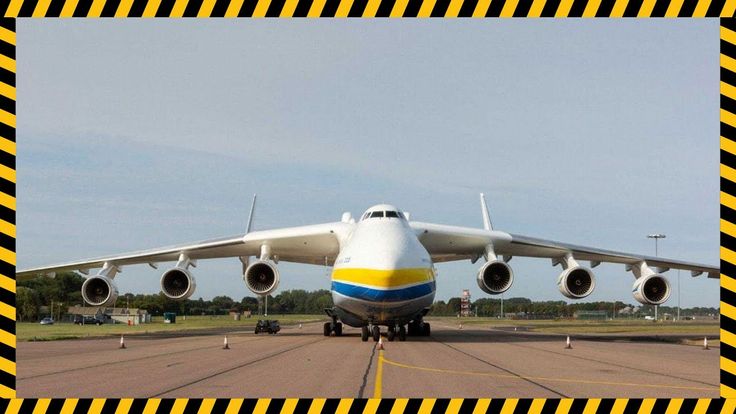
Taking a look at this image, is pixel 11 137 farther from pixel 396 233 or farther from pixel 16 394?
pixel 396 233

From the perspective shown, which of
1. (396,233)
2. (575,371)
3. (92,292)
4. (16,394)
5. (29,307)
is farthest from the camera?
(29,307)

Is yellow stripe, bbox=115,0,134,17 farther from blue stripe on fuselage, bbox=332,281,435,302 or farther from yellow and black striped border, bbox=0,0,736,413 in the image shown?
blue stripe on fuselage, bbox=332,281,435,302

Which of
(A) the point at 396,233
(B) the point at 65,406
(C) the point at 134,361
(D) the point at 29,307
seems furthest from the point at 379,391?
(D) the point at 29,307

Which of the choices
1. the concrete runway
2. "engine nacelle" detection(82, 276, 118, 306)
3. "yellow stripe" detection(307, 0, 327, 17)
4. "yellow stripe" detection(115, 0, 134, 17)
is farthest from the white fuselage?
"yellow stripe" detection(115, 0, 134, 17)

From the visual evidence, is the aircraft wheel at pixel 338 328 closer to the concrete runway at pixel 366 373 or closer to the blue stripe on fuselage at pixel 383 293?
the blue stripe on fuselage at pixel 383 293

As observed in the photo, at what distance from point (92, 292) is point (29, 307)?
64.9 metres

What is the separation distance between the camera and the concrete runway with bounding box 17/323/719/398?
1133 cm

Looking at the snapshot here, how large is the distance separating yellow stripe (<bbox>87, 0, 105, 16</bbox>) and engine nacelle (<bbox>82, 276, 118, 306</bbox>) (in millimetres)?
22019

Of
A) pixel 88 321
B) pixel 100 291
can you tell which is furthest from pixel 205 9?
pixel 88 321

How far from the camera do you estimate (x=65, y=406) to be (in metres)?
9.16

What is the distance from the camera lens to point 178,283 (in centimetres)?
2955

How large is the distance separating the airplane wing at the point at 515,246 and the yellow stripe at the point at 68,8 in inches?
849

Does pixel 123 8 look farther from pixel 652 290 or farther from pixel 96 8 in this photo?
pixel 652 290

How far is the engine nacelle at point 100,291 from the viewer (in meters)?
29.0
